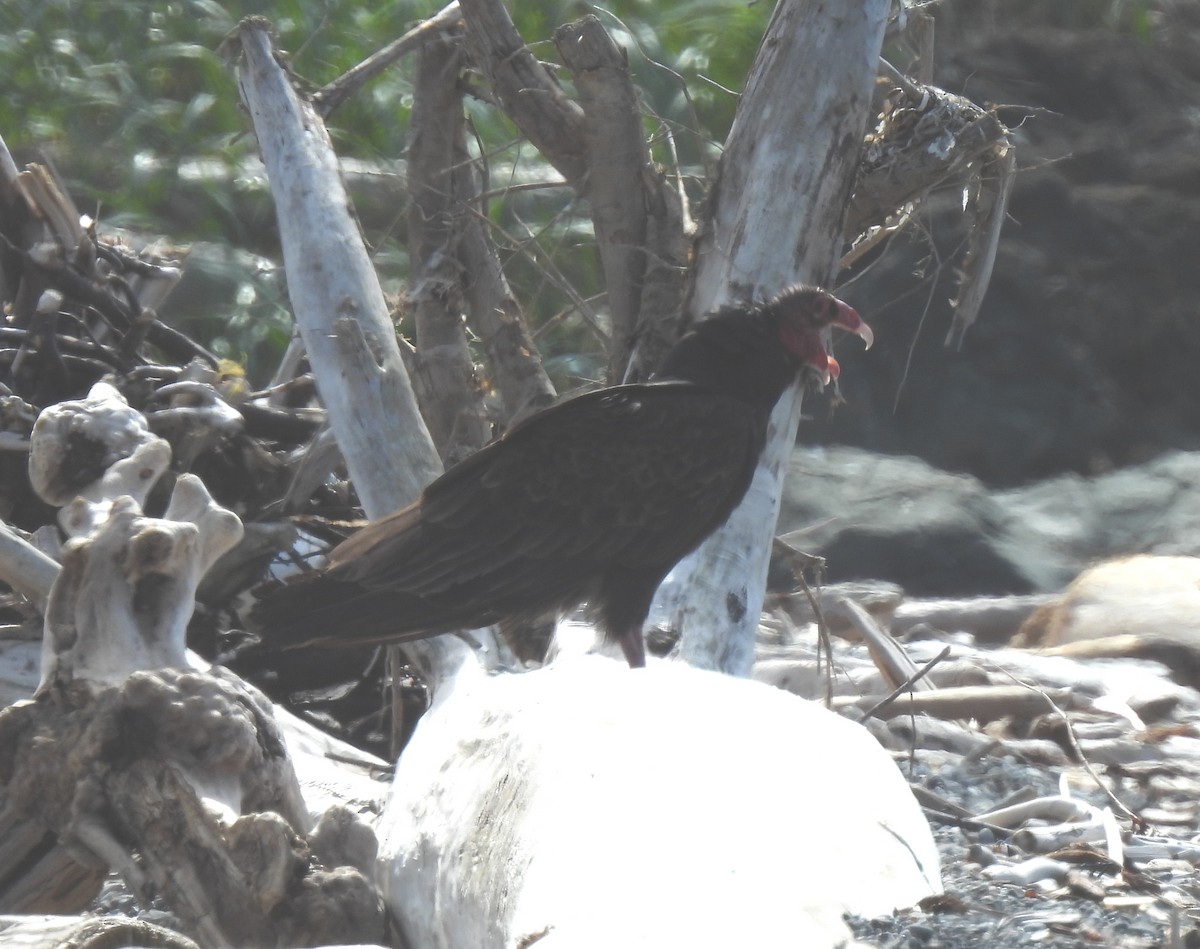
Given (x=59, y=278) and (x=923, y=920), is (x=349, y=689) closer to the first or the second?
(x=59, y=278)

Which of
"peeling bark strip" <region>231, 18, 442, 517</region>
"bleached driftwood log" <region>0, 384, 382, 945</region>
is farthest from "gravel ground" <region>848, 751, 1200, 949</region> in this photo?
"peeling bark strip" <region>231, 18, 442, 517</region>

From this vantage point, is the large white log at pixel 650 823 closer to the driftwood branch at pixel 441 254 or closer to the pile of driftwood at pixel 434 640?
the pile of driftwood at pixel 434 640

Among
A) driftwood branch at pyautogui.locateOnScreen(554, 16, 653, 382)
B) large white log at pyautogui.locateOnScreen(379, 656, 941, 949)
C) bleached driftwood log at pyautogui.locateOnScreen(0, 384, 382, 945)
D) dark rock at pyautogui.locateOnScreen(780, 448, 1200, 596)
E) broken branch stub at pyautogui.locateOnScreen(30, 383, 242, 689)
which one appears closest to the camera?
large white log at pyautogui.locateOnScreen(379, 656, 941, 949)

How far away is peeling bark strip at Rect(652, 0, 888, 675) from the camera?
393 centimetres

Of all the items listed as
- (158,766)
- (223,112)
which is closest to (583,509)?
(158,766)

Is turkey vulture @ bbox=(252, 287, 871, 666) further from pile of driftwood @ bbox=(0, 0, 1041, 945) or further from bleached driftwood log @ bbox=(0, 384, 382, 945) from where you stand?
bleached driftwood log @ bbox=(0, 384, 382, 945)

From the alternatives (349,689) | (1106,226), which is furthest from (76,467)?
(1106,226)

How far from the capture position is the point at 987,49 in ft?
36.9

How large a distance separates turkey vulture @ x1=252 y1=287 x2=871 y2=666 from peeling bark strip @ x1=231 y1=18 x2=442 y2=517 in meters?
0.30

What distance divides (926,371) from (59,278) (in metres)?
6.85

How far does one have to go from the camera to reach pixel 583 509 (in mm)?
3912

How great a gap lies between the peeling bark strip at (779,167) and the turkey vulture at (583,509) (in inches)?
4.8

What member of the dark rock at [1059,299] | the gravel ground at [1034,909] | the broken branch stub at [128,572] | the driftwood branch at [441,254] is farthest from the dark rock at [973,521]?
the broken branch stub at [128,572]

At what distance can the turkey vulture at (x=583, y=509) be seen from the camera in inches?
145
